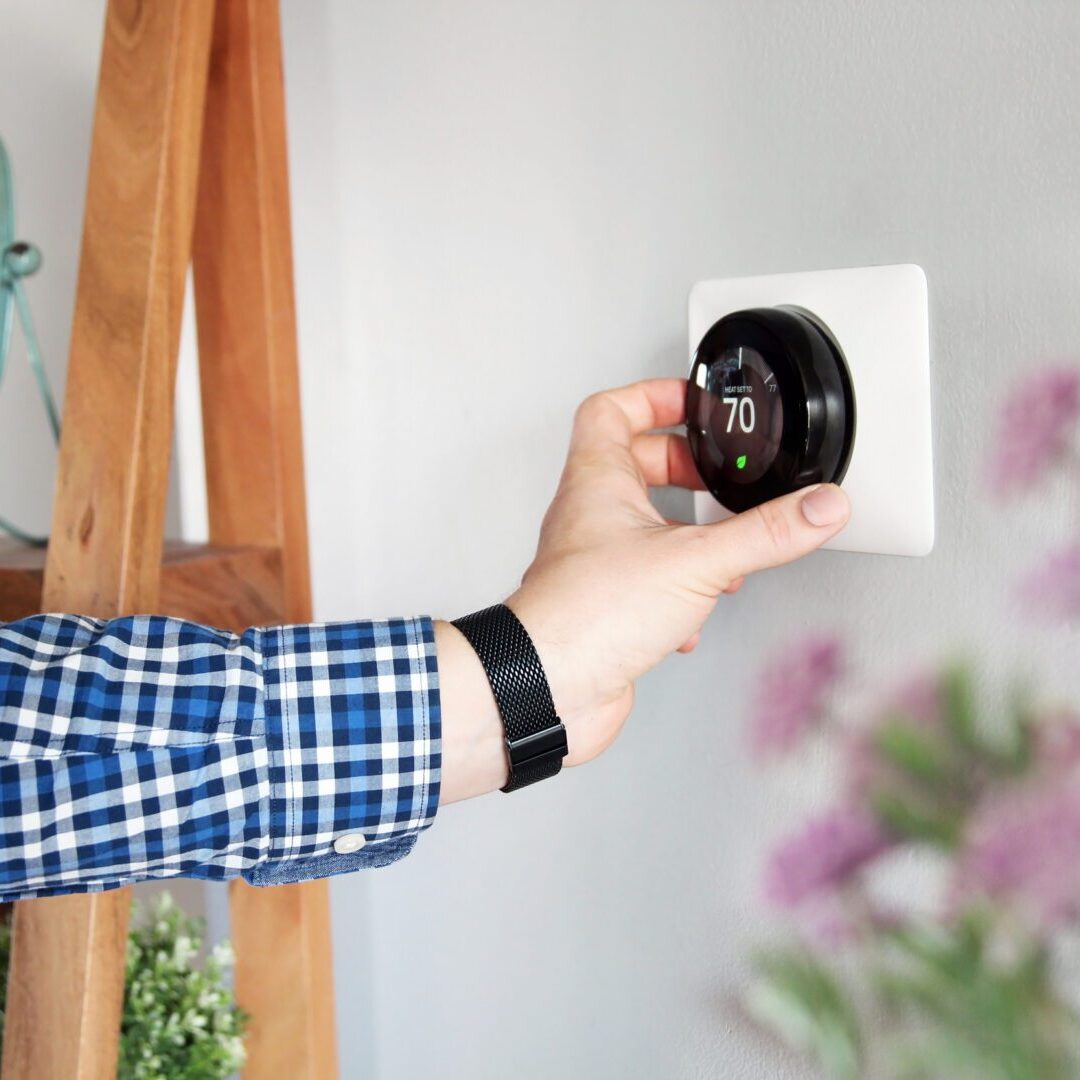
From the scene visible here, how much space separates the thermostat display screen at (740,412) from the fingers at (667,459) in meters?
0.06

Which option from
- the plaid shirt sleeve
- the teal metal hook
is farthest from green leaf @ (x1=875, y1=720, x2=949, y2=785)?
the teal metal hook

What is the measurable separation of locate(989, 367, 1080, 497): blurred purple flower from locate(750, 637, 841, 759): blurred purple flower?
0.13 meters

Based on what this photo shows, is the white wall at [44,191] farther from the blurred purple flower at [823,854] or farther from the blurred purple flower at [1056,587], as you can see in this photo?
the blurred purple flower at [1056,587]

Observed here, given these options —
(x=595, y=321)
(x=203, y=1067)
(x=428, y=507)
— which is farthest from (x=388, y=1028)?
(x=595, y=321)

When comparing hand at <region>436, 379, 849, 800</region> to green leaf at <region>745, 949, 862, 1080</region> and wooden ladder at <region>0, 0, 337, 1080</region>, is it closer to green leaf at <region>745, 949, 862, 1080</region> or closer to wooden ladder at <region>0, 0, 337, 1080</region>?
green leaf at <region>745, 949, 862, 1080</region>

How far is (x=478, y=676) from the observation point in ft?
1.78

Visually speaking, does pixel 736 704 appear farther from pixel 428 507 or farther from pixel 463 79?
pixel 463 79

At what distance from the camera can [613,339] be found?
692mm

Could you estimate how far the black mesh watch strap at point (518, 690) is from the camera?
21.2 inches

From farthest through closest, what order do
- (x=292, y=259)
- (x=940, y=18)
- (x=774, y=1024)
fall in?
(x=292, y=259) < (x=774, y=1024) < (x=940, y=18)

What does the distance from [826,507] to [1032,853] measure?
0.63 feet

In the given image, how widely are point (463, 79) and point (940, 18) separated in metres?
0.35

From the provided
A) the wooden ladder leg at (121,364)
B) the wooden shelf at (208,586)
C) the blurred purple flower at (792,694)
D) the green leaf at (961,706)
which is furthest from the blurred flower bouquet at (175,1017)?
the green leaf at (961,706)

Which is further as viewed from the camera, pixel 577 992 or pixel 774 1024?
pixel 577 992
